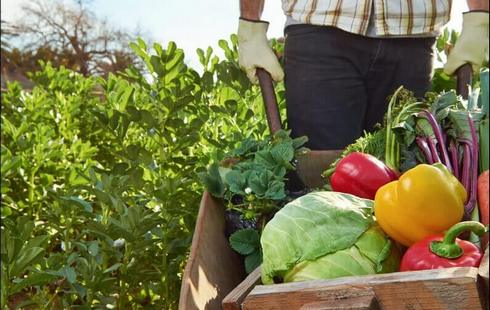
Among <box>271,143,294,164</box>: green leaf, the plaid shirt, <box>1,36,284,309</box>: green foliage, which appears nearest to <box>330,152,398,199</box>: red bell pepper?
<box>271,143,294,164</box>: green leaf

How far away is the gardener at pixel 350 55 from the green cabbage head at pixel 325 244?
3.47 feet

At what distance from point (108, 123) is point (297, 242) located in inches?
71.0

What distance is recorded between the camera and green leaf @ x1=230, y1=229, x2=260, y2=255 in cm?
177

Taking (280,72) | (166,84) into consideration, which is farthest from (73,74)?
(280,72)

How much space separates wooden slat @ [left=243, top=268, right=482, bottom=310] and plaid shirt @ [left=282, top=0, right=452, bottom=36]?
58.6 inches

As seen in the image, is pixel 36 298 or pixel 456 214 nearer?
pixel 456 214

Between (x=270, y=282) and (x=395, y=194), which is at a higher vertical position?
(x=395, y=194)

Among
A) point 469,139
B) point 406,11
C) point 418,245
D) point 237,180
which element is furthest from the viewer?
point 406,11

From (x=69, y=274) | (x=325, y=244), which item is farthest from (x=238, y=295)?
(x=69, y=274)

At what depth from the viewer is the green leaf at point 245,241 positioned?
177cm

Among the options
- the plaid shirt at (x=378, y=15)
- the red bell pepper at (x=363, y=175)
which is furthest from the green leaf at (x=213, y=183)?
the plaid shirt at (x=378, y=15)

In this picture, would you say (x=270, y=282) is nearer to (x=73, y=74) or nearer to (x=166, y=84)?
(x=166, y=84)

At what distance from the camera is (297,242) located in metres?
1.42

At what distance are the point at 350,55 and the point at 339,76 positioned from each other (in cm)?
8
